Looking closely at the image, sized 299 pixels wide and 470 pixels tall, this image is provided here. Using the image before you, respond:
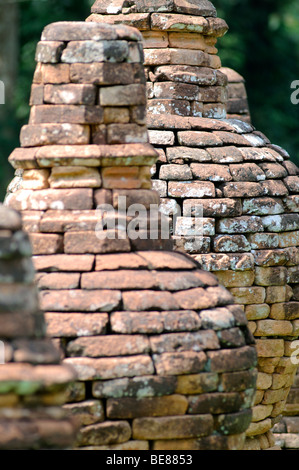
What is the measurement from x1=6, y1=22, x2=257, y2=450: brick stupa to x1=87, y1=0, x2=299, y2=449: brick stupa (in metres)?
2.30

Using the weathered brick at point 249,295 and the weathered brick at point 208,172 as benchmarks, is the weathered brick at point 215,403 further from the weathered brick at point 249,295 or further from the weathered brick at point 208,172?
the weathered brick at point 208,172

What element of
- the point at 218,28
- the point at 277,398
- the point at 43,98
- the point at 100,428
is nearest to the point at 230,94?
the point at 218,28

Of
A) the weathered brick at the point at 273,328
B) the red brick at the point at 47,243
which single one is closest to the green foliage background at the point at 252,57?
the weathered brick at the point at 273,328

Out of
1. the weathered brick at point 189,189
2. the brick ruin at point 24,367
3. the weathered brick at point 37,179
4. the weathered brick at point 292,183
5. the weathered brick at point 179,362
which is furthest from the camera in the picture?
the weathered brick at point 292,183

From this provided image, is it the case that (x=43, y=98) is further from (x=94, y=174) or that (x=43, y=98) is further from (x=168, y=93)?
(x=168, y=93)

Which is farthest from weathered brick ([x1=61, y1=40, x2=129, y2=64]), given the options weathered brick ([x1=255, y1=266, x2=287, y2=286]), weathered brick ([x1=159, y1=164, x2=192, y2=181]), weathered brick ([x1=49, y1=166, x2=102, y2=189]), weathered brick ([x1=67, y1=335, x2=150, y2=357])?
weathered brick ([x1=255, y1=266, x2=287, y2=286])

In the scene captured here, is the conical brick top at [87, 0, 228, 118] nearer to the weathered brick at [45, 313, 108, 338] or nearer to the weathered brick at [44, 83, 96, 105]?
the weathered brick at [44, 83, 96, 105]

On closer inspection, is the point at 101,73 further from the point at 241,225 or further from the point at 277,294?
the point at 277,294

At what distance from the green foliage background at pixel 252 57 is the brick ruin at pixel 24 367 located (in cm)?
1850

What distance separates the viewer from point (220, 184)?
32.6ft

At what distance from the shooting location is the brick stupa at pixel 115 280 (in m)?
6.73

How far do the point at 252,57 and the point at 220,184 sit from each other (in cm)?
1779

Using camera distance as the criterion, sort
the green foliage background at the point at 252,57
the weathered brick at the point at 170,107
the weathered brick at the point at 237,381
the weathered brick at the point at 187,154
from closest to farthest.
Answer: the weathered brick at the point at 237,381, the weathered brick at the point at 187,154, the weathered brick at the point at 170,107, the green foliage background at the point at 252,57

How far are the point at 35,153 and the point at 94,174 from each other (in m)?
0.42
